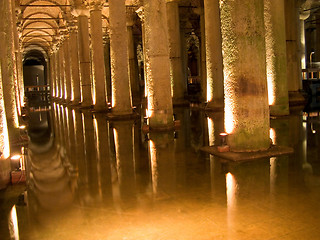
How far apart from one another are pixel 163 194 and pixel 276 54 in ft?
25.6

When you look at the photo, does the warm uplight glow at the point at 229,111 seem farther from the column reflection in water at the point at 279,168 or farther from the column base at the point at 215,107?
the column base at the point at 215,107

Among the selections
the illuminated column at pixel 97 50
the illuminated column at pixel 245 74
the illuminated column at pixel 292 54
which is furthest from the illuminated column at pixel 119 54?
the illuminated column at pixel 292 54

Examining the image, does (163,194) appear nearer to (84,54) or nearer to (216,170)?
(216,170)

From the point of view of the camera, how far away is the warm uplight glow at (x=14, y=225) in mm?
3971

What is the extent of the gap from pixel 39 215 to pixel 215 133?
6131 mm

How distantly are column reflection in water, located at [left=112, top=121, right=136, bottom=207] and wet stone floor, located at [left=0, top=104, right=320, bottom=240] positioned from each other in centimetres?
2

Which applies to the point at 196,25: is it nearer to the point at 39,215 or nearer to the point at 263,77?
the point at 263,77

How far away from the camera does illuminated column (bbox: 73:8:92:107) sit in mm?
18766

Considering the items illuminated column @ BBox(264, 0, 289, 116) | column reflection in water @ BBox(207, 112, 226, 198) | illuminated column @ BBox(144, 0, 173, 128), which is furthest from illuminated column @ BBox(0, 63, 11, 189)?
illuminated column @ BBox(264, 0, 289, 116)

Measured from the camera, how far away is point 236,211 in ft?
14.0

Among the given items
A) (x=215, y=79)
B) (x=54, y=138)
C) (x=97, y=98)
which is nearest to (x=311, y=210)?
(x=54, y=138)

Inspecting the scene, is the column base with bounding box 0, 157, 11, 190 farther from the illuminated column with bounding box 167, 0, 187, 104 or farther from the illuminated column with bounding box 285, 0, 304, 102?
the illuminated column with bounding box 167, 0, 187, 104

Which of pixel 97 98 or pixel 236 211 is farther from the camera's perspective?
pixel 97 98

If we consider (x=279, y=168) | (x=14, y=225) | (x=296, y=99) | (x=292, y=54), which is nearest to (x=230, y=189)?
(x=279, y=168)
